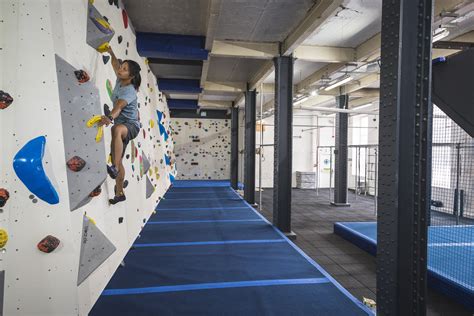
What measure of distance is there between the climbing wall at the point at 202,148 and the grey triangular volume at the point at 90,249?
921 centimetres

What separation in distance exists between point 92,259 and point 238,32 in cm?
368

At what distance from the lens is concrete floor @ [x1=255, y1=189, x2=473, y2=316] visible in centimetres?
284

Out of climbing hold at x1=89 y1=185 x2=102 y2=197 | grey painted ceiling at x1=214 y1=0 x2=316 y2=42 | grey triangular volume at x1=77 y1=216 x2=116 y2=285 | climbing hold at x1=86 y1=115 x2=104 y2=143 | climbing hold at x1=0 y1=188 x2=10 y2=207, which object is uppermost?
grey painted ceiling at x1=214 y1=0 x2=316 y2=42

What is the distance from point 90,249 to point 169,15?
10.6ft

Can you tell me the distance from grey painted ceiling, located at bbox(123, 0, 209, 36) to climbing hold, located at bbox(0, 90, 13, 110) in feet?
7.67

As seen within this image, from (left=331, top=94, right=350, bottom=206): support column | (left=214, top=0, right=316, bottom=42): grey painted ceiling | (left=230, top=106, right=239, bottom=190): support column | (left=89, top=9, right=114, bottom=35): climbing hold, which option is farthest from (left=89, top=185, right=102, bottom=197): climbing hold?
(left=230, top=106, right=239, bottom=190): support column

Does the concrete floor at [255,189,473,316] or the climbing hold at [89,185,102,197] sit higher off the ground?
the climbing hold at [89,185,102,197]

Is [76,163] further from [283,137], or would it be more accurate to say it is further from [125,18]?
[283,137]

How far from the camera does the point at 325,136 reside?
12.0m

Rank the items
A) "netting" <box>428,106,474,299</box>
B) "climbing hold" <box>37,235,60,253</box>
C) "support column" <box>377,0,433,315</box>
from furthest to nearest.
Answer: "netting" <box>428,106,474,299</box>
"climbing hold" <box>37,235,60,253</box>
"support column" <box>377,0,433,315</box>

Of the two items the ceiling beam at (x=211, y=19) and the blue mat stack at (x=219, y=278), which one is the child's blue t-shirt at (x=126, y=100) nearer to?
the ceiling beam at (x=211, y=19)

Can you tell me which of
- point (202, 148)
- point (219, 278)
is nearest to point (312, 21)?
point (219, 278)

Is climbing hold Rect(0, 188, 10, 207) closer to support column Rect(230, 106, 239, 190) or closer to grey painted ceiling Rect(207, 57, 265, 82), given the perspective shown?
grey painted ceiling Rect(207, 57, 265, 82)

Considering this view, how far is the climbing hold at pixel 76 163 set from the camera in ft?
6.86
